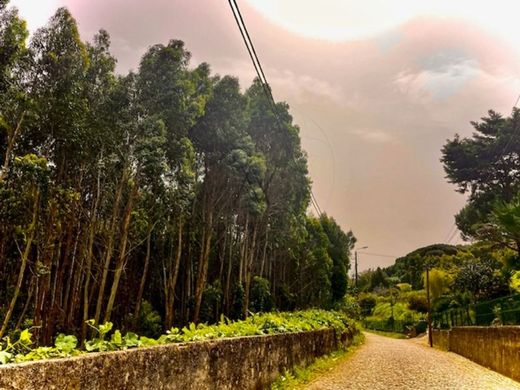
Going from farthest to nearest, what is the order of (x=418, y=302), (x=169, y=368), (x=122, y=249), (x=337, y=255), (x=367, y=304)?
1. (x=367, y=304)
2. (x=337, y=255)
3. (x=418, y=302)
4. (x=122, y=249)
5. (x=169, y=368)

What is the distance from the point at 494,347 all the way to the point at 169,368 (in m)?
12.2

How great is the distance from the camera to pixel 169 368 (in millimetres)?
4332

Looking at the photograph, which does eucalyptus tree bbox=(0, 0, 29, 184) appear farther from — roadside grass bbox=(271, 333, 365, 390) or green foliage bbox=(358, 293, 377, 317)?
green foliage bbox=(358, 293, 377, 317)

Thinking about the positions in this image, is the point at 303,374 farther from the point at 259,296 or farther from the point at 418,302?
the point at 418,302

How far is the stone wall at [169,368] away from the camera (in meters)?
2.81

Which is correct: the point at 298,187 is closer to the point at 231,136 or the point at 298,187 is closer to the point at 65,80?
the point at 231,136

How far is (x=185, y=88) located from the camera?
2261cm

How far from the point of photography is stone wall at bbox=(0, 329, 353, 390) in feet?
9.21

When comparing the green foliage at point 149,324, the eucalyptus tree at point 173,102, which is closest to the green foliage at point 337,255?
the green foliage at point 149,324

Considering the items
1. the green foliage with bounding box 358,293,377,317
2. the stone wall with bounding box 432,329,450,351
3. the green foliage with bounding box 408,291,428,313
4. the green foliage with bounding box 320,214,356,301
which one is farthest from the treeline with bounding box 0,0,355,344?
the green foliage with bounding box 358,293,377,317

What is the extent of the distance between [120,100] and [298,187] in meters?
14.4

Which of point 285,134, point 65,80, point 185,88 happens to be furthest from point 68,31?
point 285,134

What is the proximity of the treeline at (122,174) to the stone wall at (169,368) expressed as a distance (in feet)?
21.9

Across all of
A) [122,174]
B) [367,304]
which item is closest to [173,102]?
[122,174]
